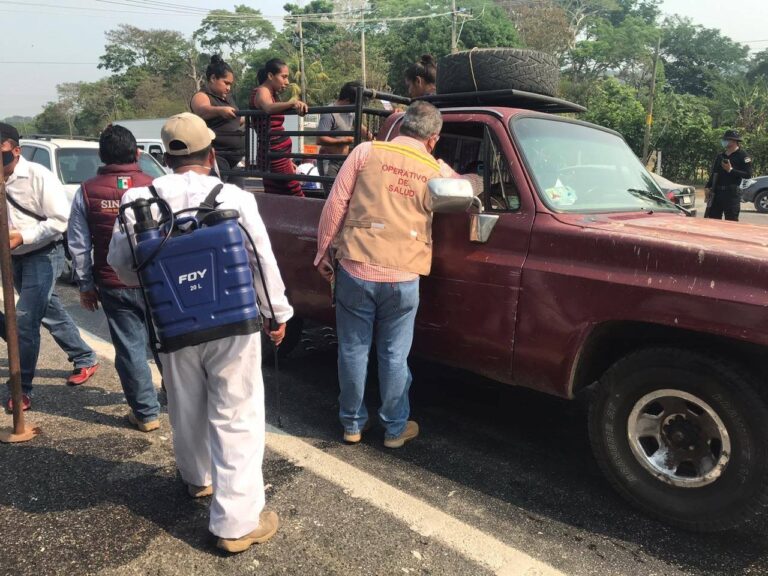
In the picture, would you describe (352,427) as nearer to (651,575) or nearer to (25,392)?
(651,575)

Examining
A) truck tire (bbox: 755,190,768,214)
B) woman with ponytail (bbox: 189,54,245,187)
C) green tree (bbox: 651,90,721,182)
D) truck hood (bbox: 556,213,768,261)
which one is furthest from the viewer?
Result: green tree (bbox: 651,90,721,182)

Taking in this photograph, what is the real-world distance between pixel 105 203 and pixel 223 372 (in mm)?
1571

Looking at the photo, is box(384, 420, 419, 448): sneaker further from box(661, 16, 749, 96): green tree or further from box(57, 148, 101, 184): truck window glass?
box(661, 16, 749, 96): green tree

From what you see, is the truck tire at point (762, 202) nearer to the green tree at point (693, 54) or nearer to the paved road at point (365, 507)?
the paved road at point (365, 507)

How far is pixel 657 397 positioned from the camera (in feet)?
9.16

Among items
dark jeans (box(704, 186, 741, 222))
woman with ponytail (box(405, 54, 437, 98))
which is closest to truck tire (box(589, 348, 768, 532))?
woman with ponytail (box(405, 54, 437, 98))

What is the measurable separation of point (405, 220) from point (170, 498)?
178 centimetres

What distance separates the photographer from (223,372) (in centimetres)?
250

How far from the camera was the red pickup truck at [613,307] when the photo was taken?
2572 mm

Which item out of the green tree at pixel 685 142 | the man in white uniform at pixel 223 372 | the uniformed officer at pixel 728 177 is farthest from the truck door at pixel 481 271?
the green tree at pixel 685 142

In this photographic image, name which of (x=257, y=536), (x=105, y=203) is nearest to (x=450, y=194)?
(x=257, y=536)

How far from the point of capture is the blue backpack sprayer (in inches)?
91.2

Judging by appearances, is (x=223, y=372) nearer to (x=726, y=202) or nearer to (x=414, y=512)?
(x=414, y=512)

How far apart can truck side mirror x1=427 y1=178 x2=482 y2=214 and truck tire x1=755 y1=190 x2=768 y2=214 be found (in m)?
18.7
